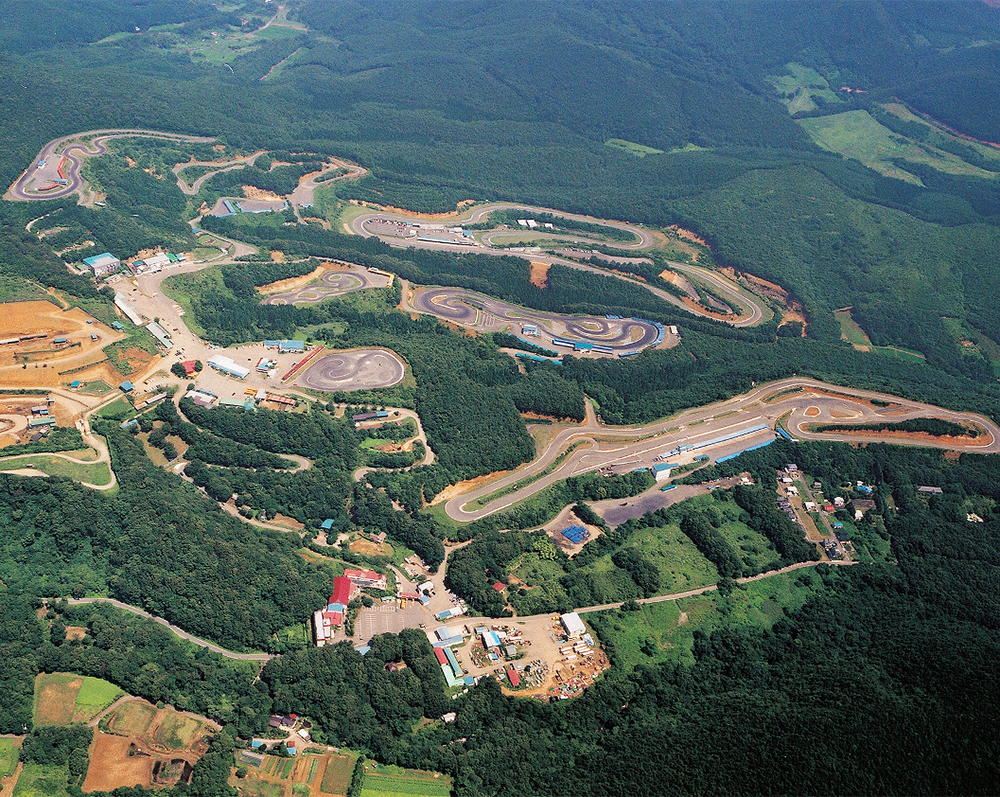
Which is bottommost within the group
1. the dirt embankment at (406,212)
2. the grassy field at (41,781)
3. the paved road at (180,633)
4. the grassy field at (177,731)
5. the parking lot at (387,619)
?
the paved road at (180,633)

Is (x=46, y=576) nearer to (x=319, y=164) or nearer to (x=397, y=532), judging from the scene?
(x=397, y=532)

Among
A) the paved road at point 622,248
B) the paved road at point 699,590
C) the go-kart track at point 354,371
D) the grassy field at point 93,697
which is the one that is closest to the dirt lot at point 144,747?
the grassy field at point 93,697

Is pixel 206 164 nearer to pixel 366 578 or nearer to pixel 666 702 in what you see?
pixel 366 578

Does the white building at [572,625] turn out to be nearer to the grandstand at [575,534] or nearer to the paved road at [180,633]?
the grandstand at [575,534]

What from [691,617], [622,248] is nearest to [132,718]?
[691,617]

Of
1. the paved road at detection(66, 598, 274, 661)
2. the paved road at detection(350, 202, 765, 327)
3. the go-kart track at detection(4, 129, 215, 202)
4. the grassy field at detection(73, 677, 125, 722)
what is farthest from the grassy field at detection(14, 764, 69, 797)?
the paved road at detection(350, 202, 765, 327)

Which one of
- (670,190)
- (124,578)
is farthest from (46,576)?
(670,190)
